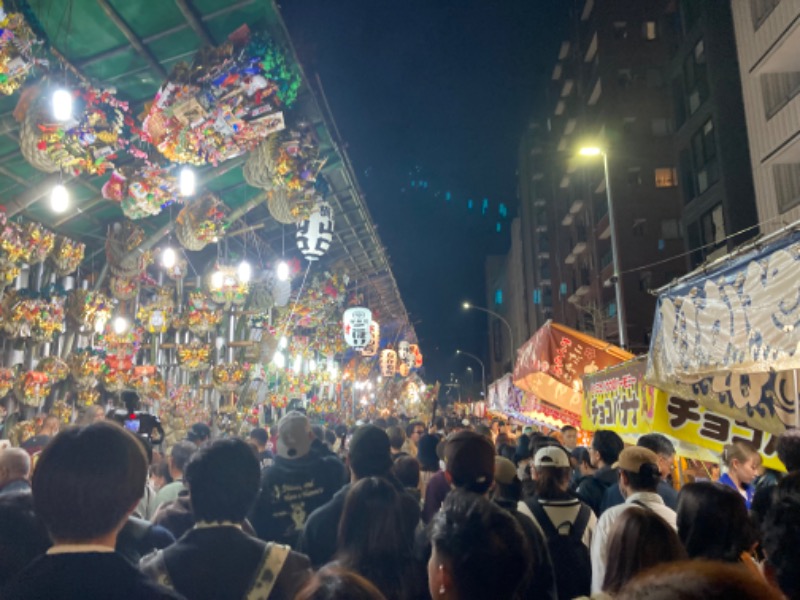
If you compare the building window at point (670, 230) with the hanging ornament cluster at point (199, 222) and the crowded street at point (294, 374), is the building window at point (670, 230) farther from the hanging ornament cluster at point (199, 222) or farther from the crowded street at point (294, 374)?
the hanging ornament cluster at point (199, 222)

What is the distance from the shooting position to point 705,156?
85.1 feet

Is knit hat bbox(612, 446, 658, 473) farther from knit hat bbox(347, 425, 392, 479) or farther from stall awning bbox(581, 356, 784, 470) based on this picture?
stall awning bbox(581, 356, 784, 470)

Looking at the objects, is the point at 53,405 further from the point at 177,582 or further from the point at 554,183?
the point at 554,183

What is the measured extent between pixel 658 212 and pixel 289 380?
2628cm

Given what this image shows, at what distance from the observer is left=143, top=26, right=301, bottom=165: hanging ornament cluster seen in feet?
31.0

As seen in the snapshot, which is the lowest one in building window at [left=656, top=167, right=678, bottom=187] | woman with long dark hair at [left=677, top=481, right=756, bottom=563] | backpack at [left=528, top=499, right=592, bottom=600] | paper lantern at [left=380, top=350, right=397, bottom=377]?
backpack at [left=528, top=499, right=592, bottom=600]

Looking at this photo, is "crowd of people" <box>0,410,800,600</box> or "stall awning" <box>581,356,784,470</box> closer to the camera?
"crowd of people" <box>0,410,800,600</box>

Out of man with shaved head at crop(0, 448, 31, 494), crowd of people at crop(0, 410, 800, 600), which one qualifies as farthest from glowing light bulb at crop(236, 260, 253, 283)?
man with shaved head at crop(0, 448, 31, 494)

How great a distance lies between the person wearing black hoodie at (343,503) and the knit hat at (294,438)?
79cm

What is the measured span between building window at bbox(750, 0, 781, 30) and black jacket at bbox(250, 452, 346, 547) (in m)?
19.7

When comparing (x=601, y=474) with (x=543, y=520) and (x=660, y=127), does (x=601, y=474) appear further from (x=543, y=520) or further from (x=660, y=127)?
(x=660, y=127)

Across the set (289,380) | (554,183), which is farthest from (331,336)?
(554,183)

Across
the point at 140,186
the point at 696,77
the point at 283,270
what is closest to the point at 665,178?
the point at 696,77

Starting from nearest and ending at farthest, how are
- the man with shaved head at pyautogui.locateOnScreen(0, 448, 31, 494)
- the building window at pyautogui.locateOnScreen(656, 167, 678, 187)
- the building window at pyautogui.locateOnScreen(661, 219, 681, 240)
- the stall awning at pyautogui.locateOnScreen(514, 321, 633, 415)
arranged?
1. the man with shaved head at pyautogui.locateOnScreen(0, 448, 31, 494)
2. the stall awning at pyautogui.locateOnScreen(514, 321, 633, 415)
3. the building window at pyautogui.locateOnScreen(661, 219, 681, 240)
4. the building window at pyautogui.locateOnScreen(656, 167, 678, 187)
